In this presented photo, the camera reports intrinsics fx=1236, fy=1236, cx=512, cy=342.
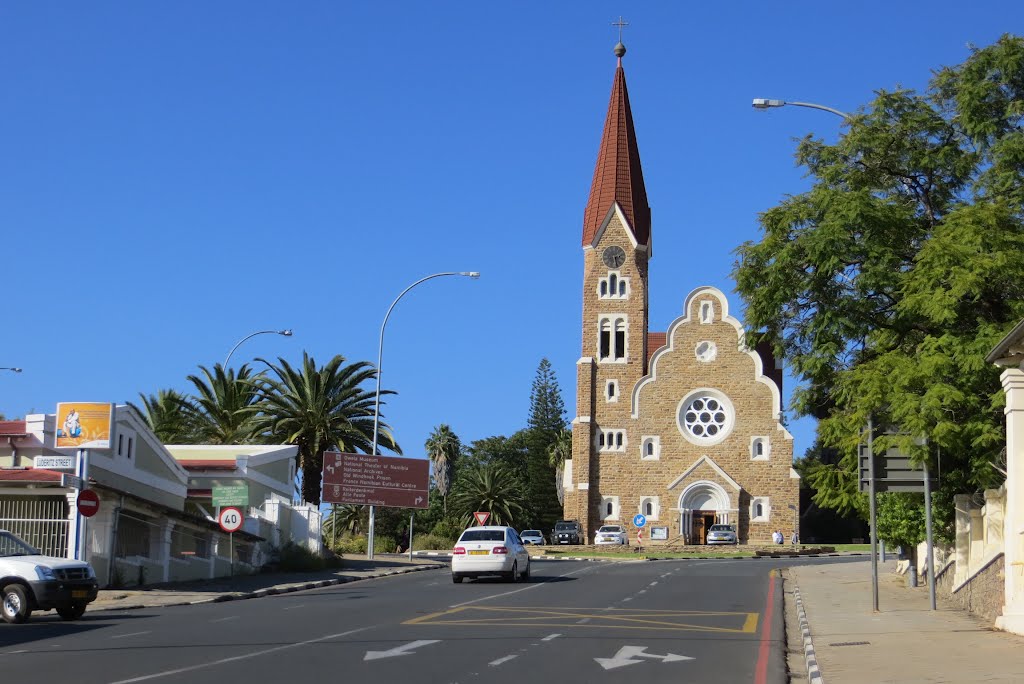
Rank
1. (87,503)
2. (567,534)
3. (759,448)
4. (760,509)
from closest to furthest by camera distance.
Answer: (87,503) → (567,534) → (760,509) → (759,448)

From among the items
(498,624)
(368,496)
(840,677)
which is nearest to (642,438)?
(368,496)

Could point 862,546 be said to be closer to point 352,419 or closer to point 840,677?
point 352,419

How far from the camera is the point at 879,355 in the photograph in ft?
85.1


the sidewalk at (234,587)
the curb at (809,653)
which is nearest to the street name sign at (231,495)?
the sidewalk at (234,587)

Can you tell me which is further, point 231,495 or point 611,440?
point 611,440

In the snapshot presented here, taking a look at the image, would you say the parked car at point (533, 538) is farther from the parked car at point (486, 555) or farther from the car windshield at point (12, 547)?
the car windshield at point (12, 547)

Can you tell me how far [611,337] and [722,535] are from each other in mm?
15535

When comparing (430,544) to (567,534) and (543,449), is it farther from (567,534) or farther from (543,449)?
(543,449)

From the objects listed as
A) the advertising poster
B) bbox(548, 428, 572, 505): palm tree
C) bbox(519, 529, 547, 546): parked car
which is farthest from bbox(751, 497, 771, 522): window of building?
the advertising poster

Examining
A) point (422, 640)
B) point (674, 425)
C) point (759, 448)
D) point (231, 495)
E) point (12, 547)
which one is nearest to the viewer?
point (422, 640)

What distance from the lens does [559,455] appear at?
339 feet

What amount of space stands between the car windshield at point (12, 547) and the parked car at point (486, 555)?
11747 mm

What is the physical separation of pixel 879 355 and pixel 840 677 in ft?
47.3

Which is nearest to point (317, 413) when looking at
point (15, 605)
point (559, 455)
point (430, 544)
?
point (430, 544)
